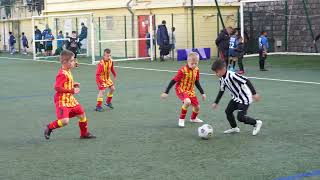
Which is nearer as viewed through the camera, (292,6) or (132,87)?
(132,87)

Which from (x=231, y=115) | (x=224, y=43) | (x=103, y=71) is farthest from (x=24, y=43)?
(x=231, y=115)

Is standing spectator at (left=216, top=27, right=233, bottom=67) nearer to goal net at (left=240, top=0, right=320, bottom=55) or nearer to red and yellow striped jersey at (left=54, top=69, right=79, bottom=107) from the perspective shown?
goal net at (left=240, top=0, right=320, bottom=55)

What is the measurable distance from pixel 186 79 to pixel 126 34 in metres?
25.4

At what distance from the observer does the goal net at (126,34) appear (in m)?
34.1

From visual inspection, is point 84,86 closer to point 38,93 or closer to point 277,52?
point 38,93

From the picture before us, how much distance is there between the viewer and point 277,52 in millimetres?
32375

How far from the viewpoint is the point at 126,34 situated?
3581 centimetres

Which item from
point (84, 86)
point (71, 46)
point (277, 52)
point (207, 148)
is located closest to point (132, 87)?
point (84, 86)

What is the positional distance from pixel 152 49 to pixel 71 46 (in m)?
4.32

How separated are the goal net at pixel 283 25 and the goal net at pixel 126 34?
5792 mm

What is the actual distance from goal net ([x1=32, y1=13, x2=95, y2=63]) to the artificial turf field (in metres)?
19.7

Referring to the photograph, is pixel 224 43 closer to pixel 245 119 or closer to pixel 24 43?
pixel 245 119

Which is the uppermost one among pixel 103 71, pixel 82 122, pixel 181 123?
pixel 103 71

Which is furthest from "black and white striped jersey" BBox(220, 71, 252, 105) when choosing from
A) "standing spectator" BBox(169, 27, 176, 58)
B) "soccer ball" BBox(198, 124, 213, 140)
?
"standing spectator" BBox(169, 27, 176, 58)
